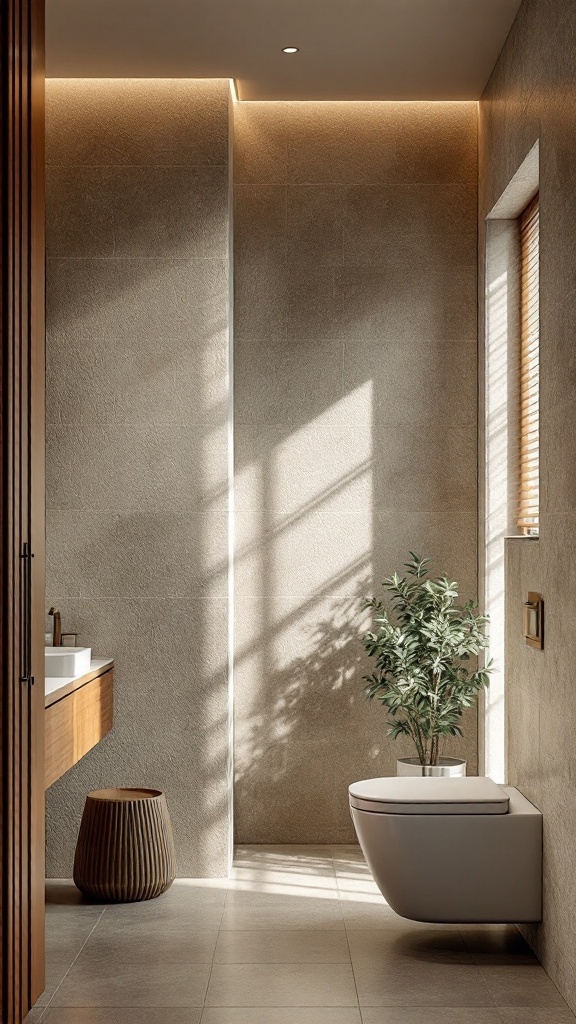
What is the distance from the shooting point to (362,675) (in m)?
4.43

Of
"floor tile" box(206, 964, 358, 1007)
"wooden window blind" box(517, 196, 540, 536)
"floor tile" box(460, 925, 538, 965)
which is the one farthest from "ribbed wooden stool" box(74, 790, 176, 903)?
"wooden window blind" box(517, 196, 540, 536)

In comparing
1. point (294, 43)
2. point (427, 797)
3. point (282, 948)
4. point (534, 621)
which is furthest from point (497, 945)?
point (294, 43)

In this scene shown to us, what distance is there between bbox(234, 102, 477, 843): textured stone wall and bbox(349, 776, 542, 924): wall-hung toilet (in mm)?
1240

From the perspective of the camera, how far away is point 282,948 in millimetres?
3258

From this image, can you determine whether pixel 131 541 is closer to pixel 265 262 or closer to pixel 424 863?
pixel 265 262

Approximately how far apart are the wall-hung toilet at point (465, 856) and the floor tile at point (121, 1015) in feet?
2.43

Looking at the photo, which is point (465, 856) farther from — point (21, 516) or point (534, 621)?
point (21, 516)

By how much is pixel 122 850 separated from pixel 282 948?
0.73 meters

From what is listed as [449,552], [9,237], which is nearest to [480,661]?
[449,552]

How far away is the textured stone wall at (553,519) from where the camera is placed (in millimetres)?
2820

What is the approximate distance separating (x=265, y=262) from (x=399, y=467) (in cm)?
101

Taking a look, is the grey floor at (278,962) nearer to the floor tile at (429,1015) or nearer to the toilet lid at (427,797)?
the floor tile at (429,1015)

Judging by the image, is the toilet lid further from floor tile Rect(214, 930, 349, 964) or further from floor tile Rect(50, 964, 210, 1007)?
floor tile Rect(50, 964, 210, 1007)

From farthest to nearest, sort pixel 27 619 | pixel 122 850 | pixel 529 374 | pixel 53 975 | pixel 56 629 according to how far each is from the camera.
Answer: pixel 529 374 → pixel 56 629 → pixel 122 850 → pixel 53 975 → pixel 27 619
